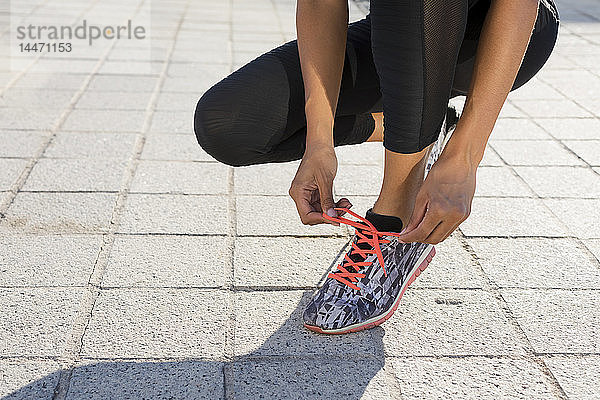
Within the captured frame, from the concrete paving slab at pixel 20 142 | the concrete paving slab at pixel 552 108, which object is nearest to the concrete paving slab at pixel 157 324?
the concrete paving slab at pixel 20 142

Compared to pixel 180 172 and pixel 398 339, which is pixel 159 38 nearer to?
pixel 180 172

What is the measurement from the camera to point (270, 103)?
1.86 meters

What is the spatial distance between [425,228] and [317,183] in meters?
0.30

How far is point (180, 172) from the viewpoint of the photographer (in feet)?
8.94

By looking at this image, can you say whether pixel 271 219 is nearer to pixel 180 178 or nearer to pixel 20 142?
pixel 180 178

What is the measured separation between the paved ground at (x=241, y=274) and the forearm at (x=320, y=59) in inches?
18.0

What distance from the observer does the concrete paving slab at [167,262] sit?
1942 millimetres

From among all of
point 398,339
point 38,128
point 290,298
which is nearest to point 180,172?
point 38,128

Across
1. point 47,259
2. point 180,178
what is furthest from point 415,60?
point 180,178

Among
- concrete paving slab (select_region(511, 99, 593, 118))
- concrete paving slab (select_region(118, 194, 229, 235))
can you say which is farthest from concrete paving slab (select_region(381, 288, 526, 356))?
concrete paving slab (select_region(511, 99, 593, 118))

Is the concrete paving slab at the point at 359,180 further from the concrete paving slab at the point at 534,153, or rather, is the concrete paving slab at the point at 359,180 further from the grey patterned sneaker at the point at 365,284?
the grey patterned sneaker at the point at 365,284

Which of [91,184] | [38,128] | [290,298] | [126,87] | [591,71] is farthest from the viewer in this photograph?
[591,71]

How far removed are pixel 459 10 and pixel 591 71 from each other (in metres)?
3.21

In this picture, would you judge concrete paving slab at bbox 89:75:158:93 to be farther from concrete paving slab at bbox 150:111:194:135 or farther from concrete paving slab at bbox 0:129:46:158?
concrete paving slab at bbox 0:129:46:158
